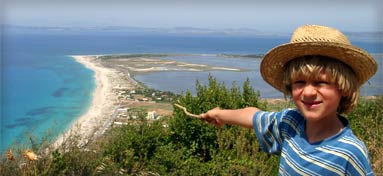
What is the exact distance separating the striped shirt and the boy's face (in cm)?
9

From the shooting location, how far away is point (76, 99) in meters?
46.7

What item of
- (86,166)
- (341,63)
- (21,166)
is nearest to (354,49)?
(341,63)

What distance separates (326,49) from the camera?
5.33ft

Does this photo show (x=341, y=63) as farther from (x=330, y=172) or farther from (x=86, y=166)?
(x=86, y=166)

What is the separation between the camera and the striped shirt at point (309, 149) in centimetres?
157

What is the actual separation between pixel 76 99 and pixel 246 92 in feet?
118

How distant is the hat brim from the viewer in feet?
5.33

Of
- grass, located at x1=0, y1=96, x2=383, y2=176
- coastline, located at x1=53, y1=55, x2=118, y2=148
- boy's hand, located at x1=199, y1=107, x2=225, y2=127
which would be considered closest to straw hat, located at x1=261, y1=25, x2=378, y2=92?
boy's hand, located at x1=199, y1=107, x2=225, y2=127

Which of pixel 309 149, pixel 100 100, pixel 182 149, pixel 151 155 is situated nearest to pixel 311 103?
pixel 309 149

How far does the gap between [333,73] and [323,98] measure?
3.8 inches

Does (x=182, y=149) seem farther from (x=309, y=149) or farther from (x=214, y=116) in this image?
(x=309, y=149)

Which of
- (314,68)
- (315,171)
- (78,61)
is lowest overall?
(78,61)

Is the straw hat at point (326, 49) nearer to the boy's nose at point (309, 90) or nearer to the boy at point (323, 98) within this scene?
the boy at point (323, 98)

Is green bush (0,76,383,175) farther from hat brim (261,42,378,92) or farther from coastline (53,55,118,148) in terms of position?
coastline (53,55,118,148)
